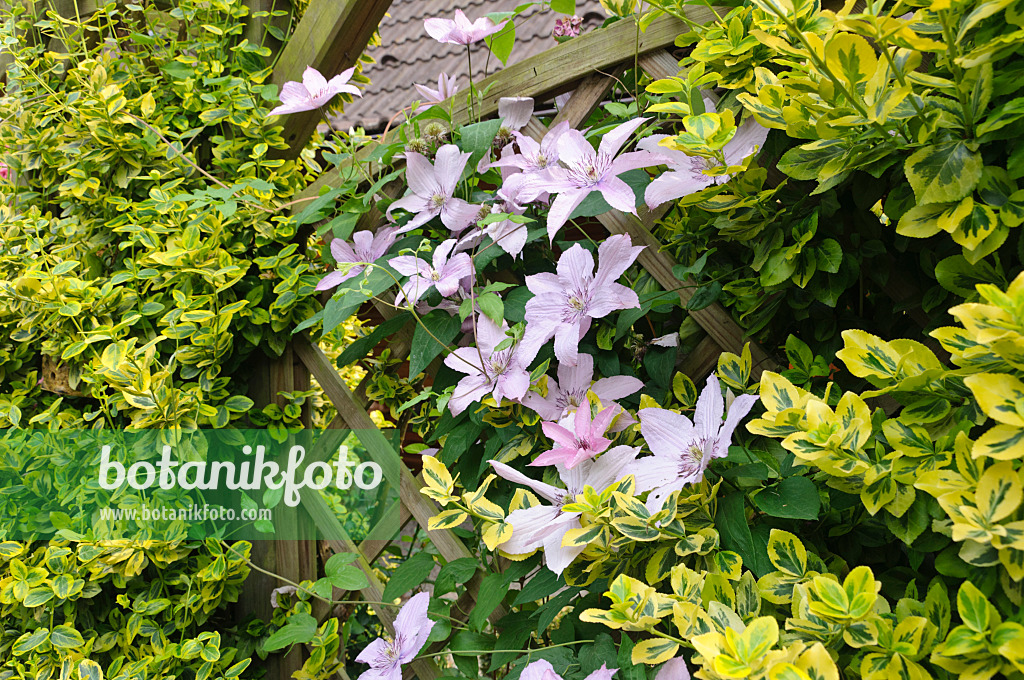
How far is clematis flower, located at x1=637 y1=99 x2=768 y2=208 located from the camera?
0.69 metres

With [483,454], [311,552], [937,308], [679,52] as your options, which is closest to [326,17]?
[679,52]

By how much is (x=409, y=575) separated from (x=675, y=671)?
0.48 meters

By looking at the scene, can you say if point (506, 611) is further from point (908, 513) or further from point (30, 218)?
point (30, 218)

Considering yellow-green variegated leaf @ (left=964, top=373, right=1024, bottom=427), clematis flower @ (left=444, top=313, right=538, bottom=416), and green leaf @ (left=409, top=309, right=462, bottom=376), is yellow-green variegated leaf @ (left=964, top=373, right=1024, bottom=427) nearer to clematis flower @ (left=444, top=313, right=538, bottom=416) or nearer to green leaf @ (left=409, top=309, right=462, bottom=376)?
clematis flower @ (left=444, top=313, right=538, bottom=416)

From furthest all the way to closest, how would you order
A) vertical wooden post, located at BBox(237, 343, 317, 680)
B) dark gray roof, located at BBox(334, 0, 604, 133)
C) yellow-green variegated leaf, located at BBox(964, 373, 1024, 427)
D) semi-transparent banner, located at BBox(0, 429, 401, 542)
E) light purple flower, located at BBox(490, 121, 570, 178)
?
dark gray roof, located at BBox(334, 0, 604, 133) < vertical wooden post, located at BBox(237, 343, 317, 680) < semi-transparent banner, located at BBox(0, 429, 401, 542) < light purple flower, located at BBox(490, 121, 570, 178) < yellow-green variegated leaf, located at BBox(964, 373, 1024, 427)

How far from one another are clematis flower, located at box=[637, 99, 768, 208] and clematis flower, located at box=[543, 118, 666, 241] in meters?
0.01

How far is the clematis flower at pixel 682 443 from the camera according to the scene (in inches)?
26.0

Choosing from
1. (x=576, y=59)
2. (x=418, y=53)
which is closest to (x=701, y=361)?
(x=576, y=59)

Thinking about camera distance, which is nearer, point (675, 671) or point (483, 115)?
point (675, 671)

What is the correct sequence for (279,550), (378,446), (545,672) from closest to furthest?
(545,672) → (378,446) → (279,550)

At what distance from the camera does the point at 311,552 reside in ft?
4.17

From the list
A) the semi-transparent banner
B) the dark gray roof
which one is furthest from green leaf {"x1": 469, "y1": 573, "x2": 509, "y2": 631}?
the dark gray roof

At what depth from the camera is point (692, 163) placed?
0.73m

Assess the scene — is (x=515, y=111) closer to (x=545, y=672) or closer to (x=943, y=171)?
(x=943, y=171)
